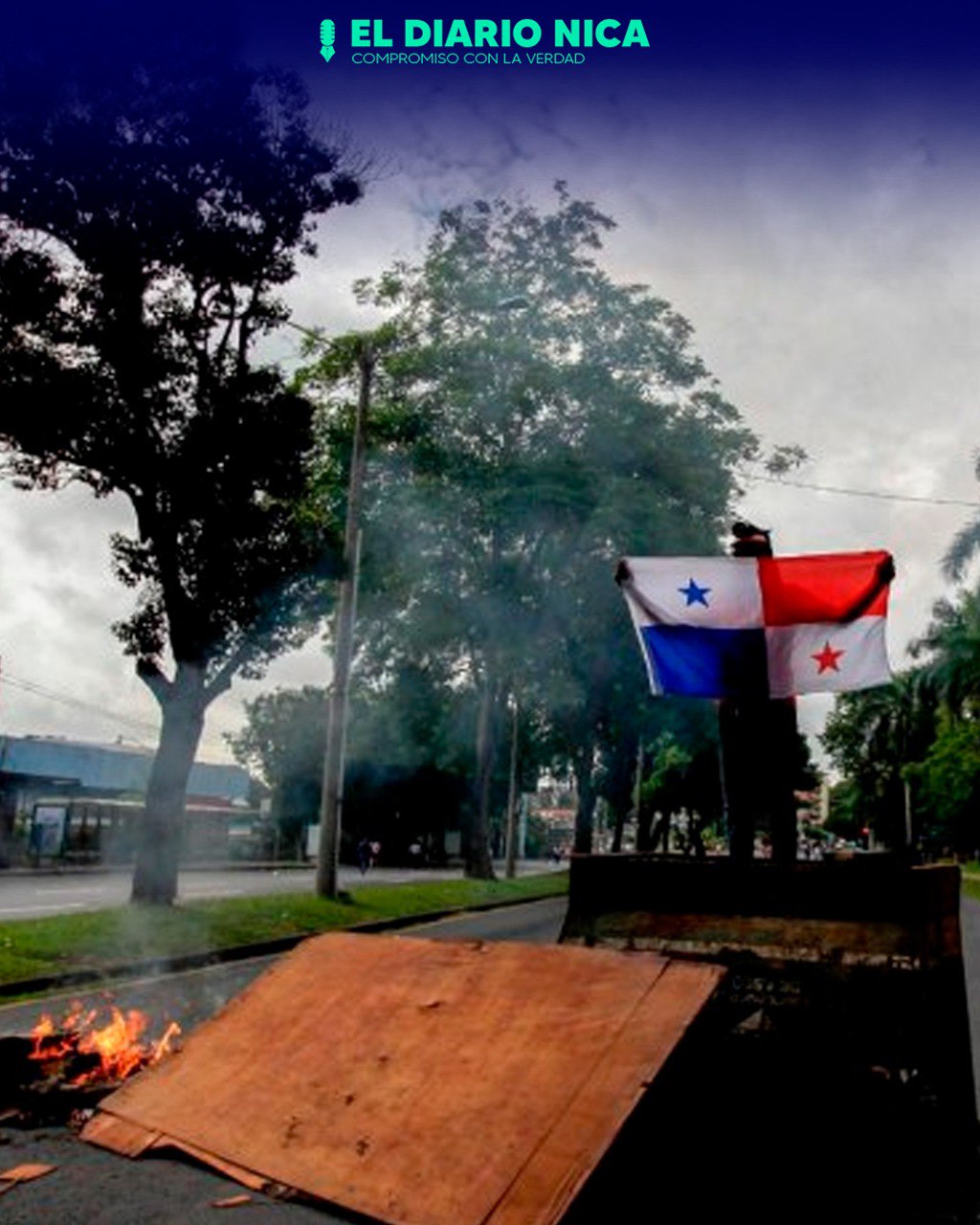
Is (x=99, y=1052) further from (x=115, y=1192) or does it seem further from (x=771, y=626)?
(x=771, y=626)

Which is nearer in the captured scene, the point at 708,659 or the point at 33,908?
the point at 708,659

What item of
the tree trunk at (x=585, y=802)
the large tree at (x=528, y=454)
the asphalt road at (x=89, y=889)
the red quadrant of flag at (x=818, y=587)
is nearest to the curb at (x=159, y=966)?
the asphalt road at (x=89, y=889)

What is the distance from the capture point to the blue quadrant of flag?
616 cm

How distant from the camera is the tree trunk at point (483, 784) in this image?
96.8ft

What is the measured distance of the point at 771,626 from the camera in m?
6.21

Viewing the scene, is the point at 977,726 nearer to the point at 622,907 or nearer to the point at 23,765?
the point at 23,765

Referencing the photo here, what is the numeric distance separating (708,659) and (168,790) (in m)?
11.2

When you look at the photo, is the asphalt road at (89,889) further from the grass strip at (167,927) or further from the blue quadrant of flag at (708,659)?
the blue quadrant of flag at (708,659)

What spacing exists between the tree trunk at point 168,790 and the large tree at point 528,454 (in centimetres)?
909

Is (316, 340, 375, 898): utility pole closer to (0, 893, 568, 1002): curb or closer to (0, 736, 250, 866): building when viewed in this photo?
(0, 893, 568, 1002): curb

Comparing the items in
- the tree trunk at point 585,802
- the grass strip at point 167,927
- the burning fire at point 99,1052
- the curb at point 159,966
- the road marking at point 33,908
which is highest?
the tree trunk at point 585,802

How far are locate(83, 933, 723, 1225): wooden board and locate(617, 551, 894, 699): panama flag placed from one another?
98.1 inches

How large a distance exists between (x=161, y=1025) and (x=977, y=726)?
4381 cm

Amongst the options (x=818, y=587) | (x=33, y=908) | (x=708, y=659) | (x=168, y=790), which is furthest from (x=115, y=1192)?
(x=33, y=908)
